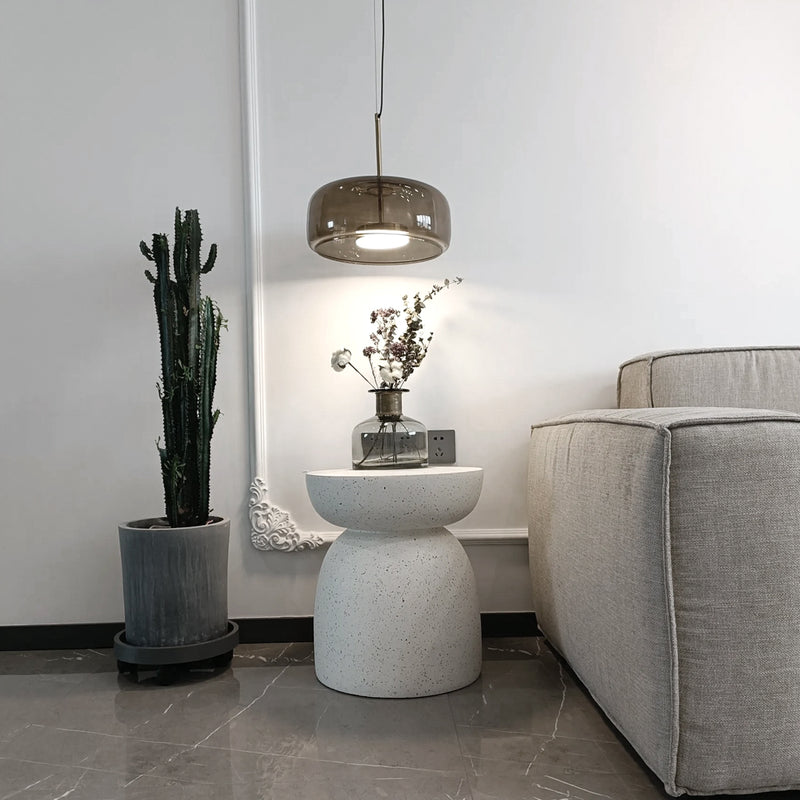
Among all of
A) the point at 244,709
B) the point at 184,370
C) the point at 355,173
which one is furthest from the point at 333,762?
the point at 355,173

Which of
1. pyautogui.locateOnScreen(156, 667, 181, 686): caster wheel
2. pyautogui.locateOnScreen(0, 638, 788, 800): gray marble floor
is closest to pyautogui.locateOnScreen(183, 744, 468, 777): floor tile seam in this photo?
pyautogui.locateOnScreen(0, 638, 788, 800): gray marble floor

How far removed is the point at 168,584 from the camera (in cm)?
183

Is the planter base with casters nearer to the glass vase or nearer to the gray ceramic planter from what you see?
the gray ceramic planter

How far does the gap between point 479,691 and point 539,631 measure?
53 cm

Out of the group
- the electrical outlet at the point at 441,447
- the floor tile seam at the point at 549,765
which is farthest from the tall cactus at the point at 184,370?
the floor tile seam at the point at 549,765

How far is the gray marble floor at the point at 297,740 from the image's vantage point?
1259mm

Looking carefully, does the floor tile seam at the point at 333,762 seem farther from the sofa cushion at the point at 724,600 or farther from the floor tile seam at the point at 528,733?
the sofa cushion at the point at 724,600

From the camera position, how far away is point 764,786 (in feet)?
3.67

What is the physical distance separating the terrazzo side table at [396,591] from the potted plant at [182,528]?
330 mm

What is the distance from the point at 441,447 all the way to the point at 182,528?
2.52ft

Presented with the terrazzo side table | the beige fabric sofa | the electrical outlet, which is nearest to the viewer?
the beige fabric sofa

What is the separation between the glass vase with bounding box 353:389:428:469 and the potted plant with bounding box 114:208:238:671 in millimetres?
394

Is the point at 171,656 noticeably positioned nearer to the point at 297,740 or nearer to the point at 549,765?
the point at 297,740

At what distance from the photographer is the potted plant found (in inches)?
72.2
